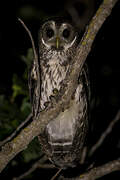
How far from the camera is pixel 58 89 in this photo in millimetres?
2670

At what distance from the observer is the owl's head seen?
2.67 meters

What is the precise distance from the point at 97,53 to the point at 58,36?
4.59ft

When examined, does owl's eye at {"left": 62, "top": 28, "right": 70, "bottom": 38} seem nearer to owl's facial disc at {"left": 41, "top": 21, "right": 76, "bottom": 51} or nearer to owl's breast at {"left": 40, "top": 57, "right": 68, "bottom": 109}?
owl's facial disc at {"left": 41, "top": 21, "right": 76, "bottom": 51}

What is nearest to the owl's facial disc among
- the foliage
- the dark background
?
the foliage

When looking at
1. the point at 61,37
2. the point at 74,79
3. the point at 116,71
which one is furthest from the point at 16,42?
the point at 74,79

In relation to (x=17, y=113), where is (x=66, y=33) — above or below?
above

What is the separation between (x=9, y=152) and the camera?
6.54 feet

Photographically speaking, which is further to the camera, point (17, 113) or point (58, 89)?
point (17, 113)

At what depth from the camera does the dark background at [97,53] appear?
4.02 m

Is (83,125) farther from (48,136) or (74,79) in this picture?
(74,79)

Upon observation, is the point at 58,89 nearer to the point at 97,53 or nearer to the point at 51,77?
the point at 51,77

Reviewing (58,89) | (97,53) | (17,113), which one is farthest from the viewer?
(97,53)

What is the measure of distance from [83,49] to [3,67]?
253 cm

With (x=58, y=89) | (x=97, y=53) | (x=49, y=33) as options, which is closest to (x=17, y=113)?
(x=58, y=89)
